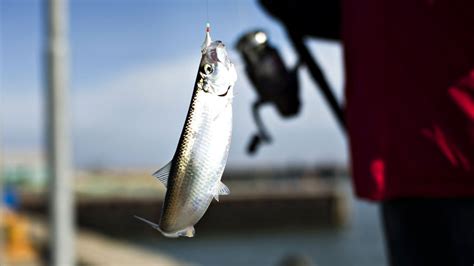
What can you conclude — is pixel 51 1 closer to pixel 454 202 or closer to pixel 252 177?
pixel 454 202

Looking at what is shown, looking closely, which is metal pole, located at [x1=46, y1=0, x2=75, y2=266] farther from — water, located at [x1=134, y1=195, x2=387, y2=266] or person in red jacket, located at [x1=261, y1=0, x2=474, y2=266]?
water, located at [x1=134, y1=195, x2=387, y2=266]

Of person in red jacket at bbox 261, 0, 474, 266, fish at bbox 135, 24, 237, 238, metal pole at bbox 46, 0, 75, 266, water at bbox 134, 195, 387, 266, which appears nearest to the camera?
fish at bbox 135, 24, 237, 238

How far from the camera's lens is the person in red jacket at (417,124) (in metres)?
1.53

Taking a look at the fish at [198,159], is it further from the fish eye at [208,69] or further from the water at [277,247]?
the water at [277,247]

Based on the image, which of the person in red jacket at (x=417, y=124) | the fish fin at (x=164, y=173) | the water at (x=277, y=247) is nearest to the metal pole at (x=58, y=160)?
the person in red jacket at (x=417, y=124)

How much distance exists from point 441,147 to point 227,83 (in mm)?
630

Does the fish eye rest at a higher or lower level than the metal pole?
higher

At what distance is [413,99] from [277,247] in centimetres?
3018

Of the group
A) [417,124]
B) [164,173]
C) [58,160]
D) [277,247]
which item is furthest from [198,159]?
[277,247]

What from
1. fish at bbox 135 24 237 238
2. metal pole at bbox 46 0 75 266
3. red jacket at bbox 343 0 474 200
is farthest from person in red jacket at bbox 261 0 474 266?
metal pole at bbox 46 0 75 266

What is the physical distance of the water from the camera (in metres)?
24.3

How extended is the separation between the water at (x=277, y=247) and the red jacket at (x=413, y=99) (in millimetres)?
18762

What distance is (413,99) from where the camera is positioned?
63.4 inches

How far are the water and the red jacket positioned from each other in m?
18.8
